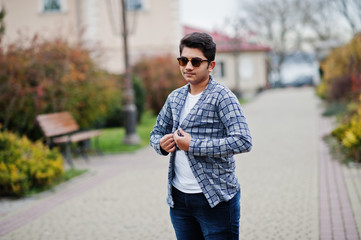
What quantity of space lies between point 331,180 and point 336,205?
1537 millimetres

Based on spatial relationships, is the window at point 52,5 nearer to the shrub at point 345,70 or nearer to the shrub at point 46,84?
the shrub at point 345,70

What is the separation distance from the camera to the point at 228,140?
8.86ft

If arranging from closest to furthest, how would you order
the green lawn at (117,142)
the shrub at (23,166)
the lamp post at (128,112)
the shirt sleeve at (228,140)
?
the shirt sleeve at (228,140) → the shrub at (23,166) → the green lawn at (117,142) → the lamp post at (128,112)

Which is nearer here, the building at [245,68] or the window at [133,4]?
the window at [133,4]

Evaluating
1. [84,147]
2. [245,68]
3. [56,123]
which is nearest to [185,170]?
[56,123]

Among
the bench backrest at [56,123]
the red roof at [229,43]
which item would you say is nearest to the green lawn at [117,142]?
the bench backrest at [56,123]

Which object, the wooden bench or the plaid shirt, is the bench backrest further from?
the plaid shirt

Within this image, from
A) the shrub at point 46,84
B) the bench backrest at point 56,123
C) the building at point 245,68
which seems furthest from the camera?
the building at point 245,68

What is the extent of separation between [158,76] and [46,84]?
378 inches

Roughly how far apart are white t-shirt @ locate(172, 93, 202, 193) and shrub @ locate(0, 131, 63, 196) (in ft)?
15.4

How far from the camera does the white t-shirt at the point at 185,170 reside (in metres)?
2.85

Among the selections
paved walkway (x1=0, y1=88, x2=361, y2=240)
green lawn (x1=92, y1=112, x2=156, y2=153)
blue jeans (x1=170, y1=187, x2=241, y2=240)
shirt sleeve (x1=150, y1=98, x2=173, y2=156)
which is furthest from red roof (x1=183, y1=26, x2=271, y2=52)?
blue jeans (x1=170, y1=187, x2=241, y2=240)

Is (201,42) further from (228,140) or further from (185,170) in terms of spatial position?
(185,170)

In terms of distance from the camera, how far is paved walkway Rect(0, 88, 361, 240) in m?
5.20
